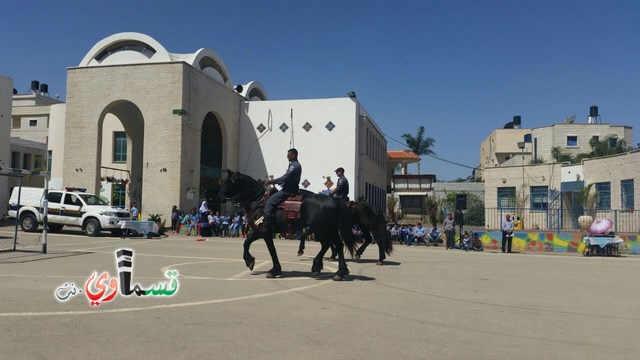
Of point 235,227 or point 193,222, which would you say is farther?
point 235,227

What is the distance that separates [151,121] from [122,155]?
9209mm

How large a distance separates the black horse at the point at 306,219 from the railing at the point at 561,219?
16.2 metres

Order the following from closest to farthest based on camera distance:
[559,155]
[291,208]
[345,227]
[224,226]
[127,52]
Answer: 1. [291,208]
2. [345,227]
3. [224,226]
4. [127,52]
5. [559,155]

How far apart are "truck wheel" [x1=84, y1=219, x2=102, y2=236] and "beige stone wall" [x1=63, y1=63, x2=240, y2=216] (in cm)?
488

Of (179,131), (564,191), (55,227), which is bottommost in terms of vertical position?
(55,227)

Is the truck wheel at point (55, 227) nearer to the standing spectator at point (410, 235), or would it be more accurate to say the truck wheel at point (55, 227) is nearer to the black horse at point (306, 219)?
the standing spectator at point (410, 235)

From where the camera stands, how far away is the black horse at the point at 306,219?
10.4 metres

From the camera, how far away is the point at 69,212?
23.2 m

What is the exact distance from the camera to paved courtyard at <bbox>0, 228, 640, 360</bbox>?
530 cm

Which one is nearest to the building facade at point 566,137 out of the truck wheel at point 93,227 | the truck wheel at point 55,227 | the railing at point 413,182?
the railing at point 413,182

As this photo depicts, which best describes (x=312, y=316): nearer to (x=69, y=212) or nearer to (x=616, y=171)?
(x=69, y=212)

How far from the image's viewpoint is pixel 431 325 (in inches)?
256

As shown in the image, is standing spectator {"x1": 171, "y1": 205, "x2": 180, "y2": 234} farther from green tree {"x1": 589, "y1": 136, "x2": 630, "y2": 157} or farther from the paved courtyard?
green tree {"x1": 589, "y1": 136, "x2": 630, "y2": 157}

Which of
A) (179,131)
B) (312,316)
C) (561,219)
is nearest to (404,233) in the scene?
(561,219)
